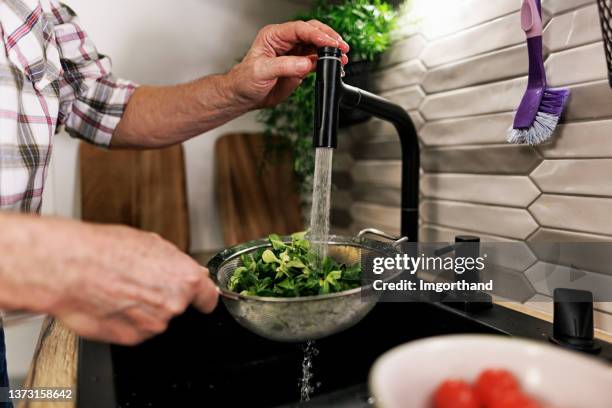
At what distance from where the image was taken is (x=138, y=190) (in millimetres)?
1064

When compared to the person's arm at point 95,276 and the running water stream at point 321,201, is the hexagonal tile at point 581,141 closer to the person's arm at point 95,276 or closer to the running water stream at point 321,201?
the running water stream at point 321,201

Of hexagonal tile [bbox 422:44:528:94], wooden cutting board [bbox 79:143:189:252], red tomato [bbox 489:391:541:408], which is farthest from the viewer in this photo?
wooden cutting board [bbox 79:143:189:252]

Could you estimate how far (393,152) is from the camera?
936 mm

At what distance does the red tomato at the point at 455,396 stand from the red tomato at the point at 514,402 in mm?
15

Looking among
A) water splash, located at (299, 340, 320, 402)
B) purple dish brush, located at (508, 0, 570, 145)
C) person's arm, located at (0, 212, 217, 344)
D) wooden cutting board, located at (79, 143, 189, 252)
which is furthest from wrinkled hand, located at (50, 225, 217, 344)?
wooden cutting board, located at (79, 143, 189, 252)

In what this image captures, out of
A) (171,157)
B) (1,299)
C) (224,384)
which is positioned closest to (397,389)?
(1,299)

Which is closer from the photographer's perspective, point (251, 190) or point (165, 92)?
point (165, 92)

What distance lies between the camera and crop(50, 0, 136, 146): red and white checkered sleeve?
0.73m

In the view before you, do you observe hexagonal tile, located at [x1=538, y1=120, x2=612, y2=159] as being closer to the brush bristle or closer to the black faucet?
the brush bristle

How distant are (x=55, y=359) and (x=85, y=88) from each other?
487mm

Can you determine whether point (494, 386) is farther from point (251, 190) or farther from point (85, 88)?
point (251, 190)

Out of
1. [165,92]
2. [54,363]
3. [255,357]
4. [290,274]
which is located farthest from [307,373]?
[165,92]

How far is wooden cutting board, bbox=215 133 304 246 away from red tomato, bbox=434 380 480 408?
0.87 m

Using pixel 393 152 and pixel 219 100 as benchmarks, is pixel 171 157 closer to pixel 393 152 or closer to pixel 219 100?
pixel 219 100
